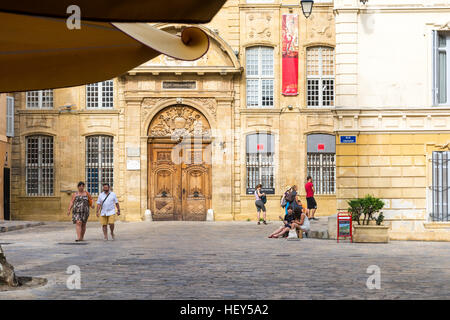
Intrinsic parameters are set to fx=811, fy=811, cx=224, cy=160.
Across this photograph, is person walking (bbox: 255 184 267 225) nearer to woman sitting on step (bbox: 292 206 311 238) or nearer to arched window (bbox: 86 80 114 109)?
woman sitting on step (bbox: 292 206 311 238)

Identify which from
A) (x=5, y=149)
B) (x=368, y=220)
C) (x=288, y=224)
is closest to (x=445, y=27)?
(x=368, y=220)

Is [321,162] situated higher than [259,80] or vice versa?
[259,80]

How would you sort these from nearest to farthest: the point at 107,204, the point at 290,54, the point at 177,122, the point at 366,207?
the point at 366,207 → the point at 107,204 → the point at 290,54 → the point at 177,122

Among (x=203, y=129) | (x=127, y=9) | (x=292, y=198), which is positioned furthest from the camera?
(x=203, y=129)

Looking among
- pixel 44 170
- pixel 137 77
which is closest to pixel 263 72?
pixel 137 77

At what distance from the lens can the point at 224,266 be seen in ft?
50.8

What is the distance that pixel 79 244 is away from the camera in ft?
70.0

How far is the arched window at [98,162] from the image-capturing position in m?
34.8

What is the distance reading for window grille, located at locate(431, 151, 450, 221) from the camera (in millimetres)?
22844

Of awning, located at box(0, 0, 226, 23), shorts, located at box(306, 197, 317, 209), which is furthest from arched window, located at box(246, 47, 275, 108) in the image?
awning, located at box(0, 0, 226, 23)

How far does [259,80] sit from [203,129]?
3184 mm

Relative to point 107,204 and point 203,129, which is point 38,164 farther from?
point 107,204

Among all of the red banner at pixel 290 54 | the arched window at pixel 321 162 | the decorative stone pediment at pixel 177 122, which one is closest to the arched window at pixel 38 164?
the decorative stone pediment at pixel 177 122
